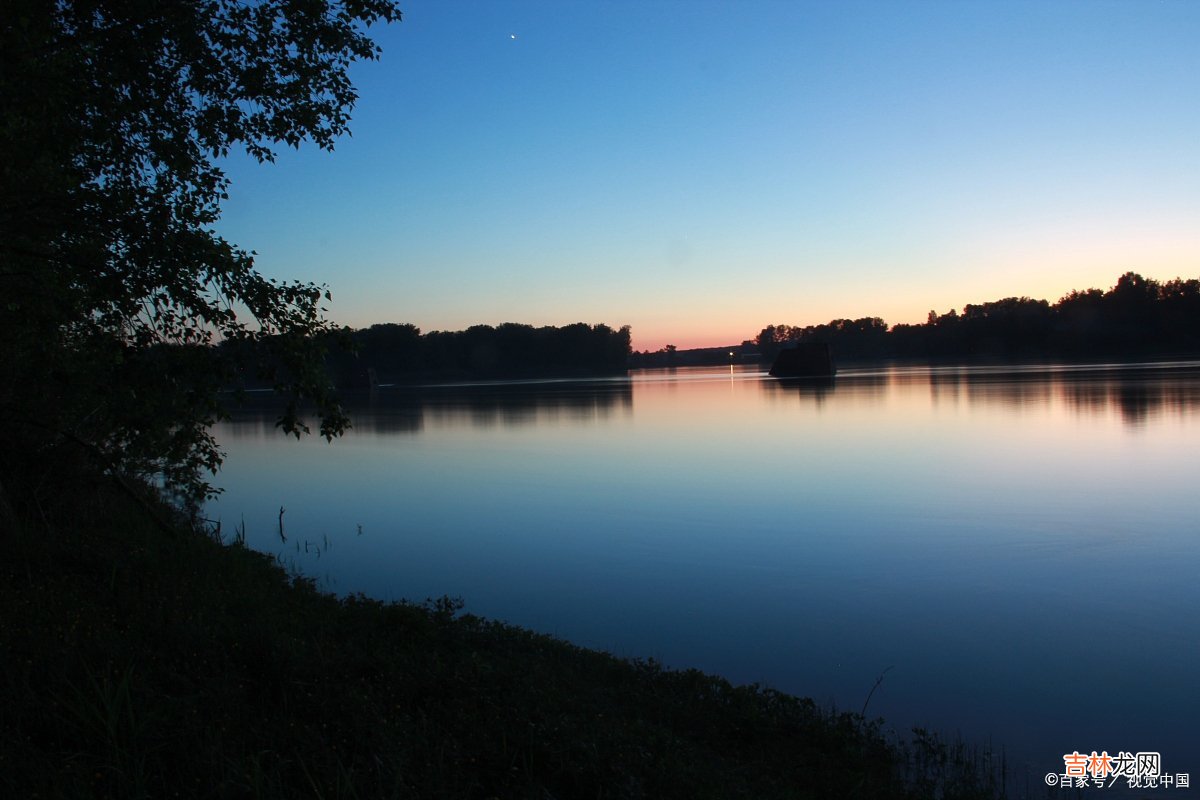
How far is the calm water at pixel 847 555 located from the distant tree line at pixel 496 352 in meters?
121

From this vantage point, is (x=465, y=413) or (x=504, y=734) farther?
(x=465, y=413)

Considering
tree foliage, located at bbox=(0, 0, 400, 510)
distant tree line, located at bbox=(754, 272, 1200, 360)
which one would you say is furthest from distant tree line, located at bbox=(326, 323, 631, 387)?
tree foliage, located at bbox=(0, 0, 400, 510)

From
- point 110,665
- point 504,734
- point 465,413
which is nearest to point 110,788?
point 110,665

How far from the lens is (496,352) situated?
536 ft

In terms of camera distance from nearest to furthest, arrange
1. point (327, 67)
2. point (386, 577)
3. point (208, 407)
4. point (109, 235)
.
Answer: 1. point (109, 235)
2. point (208, 407)
3. point (327, 67)
4. point (386, 577)

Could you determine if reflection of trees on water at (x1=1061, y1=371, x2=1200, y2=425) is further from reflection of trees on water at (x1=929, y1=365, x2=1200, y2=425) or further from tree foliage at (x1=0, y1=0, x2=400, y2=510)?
tree foliage at (x1=0, y1=0, x2=400, y2=510)

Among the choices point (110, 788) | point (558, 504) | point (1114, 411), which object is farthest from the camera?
point (1114, 411)

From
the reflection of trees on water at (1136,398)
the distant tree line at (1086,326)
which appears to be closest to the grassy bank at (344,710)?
the reflection of trees on water at (1136,398)

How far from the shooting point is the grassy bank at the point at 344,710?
429 centimetres


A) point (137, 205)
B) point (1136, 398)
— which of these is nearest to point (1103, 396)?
point (1136, 398)

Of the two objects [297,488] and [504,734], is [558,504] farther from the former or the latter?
[504,734]

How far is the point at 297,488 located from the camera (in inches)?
786

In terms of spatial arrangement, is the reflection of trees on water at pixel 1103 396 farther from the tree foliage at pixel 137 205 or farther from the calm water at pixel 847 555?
the tree foliage at pixel 137 205

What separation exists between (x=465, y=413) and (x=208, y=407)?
38.5 metres
